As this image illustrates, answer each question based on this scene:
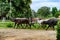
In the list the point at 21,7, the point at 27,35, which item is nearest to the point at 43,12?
the point at 21,7

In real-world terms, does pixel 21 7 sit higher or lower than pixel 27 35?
higher

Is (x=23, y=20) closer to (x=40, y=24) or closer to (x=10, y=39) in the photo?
(x=40, y=24)

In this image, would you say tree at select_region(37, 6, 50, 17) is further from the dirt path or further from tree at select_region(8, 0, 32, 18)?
the dirt path

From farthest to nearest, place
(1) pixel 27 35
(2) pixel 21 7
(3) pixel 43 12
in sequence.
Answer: (3) pixel 43 12
(2) pixel 21 7
(1) pixel 27 35

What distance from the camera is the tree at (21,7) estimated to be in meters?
37.5

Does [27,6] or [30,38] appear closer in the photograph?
[30,38]

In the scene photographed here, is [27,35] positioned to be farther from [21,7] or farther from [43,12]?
[43,12]

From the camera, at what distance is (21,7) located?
38.1m

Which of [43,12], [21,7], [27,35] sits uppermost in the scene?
[21,7]

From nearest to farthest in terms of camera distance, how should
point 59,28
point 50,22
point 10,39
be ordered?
point 59,28
point 10,39
point 50,22

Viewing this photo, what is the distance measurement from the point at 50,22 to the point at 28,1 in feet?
49.8

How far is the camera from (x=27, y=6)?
123 feet

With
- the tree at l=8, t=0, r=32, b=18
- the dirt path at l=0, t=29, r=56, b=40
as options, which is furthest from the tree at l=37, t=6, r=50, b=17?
the dirt path at l=0, t=29, r=56, b=40

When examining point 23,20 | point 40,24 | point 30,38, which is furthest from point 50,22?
point 30,38
